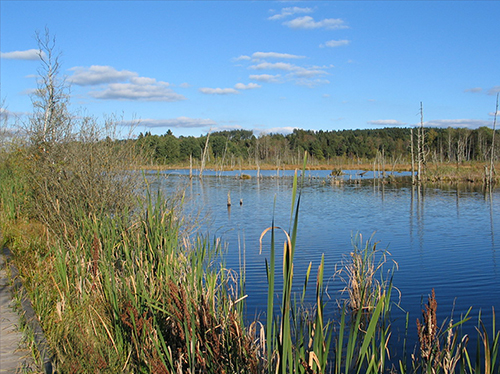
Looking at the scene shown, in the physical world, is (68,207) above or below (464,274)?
above

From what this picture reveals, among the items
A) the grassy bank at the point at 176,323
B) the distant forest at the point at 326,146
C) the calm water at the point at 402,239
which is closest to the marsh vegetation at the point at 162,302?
the grassy bank at the point at 176,323

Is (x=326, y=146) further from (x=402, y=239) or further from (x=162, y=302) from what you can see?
(x=162, y=302)

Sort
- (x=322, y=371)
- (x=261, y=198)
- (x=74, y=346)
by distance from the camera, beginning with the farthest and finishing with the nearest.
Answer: (x=261, y=198) < (x=74, y=346) < (x=322, y=371)

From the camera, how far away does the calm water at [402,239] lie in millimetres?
9320

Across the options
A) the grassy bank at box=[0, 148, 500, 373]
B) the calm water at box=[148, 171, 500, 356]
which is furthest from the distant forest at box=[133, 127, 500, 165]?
the grassy bank at box=[0, 148, 500, 373]

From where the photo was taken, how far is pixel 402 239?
1544 cm

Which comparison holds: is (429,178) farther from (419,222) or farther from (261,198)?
(419,222)

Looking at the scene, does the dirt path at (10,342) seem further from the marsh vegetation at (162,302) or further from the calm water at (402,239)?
the calm water at (402,239)

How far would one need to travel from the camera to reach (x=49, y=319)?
16.8ft

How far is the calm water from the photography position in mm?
9320

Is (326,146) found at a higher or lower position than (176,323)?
higher

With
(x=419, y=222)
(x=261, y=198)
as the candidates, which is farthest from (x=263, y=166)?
(x=419, y=222)

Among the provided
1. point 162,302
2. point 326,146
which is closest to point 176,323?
point 162,302

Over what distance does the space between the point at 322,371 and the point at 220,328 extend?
72.1 inches
